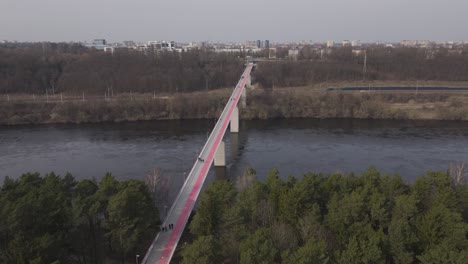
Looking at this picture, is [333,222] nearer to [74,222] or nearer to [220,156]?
[74,222]

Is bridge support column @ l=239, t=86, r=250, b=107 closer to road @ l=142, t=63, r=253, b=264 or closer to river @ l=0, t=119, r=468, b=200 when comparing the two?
river @ l=0, t=119, r=468, b=200

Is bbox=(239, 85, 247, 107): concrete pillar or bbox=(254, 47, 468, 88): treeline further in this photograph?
bbox=(254, 47, 468, 88): treeline

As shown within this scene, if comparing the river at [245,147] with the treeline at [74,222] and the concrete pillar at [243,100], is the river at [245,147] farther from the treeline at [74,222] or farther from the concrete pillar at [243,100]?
the treeline at [74,222]

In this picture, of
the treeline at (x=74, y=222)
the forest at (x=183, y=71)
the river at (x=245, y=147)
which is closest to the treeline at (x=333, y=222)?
the treeline at (x=74, y=222)

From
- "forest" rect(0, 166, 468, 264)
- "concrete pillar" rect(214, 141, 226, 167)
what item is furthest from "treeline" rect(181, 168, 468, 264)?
"concrete pillar" rect(214, 141, 226, 167)

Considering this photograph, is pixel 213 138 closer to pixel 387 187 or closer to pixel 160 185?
pixel 160 185

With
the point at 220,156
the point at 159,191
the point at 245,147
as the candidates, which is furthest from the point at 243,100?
the point at 159,191
